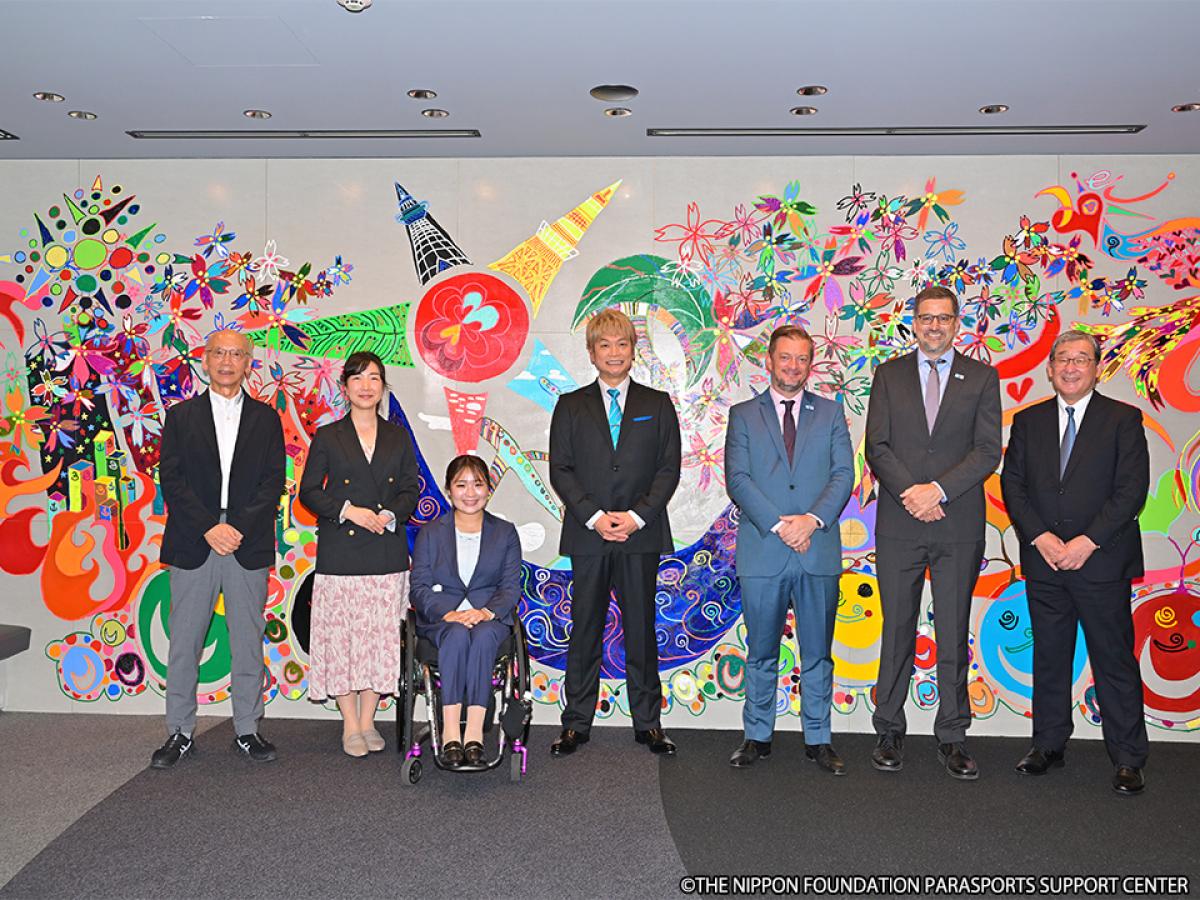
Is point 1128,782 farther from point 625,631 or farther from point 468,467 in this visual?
point 468,467

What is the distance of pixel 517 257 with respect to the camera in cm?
525

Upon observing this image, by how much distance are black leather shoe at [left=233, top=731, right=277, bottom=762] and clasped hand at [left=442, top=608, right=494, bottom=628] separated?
41.6 inches

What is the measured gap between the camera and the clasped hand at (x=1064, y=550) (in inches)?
164

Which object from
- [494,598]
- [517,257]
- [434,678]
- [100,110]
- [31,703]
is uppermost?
[100,110]

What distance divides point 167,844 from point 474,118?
321 centimetres

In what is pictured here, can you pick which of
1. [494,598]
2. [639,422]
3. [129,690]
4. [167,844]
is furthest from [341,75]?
[129,690]

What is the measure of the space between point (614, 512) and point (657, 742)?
106 cm

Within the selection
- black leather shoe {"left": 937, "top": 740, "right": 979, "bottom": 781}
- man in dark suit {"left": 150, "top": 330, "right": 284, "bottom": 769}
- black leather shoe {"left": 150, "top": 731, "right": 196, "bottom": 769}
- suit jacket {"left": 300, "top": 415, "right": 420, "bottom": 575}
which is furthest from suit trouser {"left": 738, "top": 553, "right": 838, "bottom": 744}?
black leather shoe {"left": 150, "top": 731, "right": 196, "bottom": 769}

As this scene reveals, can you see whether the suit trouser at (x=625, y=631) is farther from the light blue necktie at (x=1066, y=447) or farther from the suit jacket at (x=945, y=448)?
→ the light blue necktie at (x=1066, y=447)

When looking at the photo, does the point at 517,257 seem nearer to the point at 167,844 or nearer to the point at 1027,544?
the point at 1027,544

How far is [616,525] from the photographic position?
4480mm

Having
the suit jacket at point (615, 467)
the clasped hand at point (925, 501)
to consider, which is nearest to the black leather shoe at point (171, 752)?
the suit jacket at point (615, 467)

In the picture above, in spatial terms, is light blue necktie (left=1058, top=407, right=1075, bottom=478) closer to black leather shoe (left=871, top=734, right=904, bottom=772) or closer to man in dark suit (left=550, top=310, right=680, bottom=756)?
black leather shoe (left=871, top=734, right=904, bottom=772)

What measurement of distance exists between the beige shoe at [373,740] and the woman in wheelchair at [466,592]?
630mm
